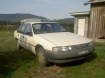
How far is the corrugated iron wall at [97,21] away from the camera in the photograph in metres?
16.1

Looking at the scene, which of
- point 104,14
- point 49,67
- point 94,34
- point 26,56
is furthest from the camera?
point 94,34

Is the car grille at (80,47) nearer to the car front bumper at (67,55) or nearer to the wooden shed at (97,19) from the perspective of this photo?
the car front bumper at (67,55)

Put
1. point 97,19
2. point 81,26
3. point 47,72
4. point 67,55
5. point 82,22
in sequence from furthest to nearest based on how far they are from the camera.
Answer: point 81,26 < point 82,22 < point 97,19 < point 47,72 < point 67,55

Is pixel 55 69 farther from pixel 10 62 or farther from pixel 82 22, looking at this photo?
pixel 82 22

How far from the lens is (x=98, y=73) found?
6.12m

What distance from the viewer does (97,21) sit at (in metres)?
16.6

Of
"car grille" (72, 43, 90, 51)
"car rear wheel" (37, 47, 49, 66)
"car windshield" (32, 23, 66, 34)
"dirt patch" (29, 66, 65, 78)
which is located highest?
"car windshield" (32, 23, 66, 34)

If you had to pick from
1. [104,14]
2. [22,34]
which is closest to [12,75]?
[22,34]

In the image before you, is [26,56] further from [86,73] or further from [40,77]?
[86,73]

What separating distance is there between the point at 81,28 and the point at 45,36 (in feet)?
46.0

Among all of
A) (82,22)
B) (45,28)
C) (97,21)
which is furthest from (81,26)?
(45,28)

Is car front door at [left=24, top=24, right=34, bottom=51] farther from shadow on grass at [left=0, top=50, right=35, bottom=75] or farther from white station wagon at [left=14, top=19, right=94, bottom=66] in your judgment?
shadow on grass at [left=0, top=50, right=35, bottom=75]

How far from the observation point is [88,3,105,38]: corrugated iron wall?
1612 centimetres

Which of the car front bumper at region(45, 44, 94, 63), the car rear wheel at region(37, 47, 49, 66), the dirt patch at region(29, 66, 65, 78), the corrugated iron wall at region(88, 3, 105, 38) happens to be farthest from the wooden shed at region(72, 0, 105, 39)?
the dirt patch at region(29, 66, 65, 78)
